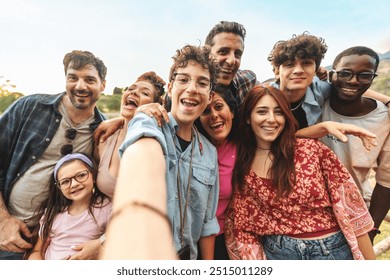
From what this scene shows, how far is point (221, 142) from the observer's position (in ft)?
4.03

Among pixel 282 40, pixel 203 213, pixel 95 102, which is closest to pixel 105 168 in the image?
pixel 95 102

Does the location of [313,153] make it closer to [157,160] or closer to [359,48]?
[359,48]

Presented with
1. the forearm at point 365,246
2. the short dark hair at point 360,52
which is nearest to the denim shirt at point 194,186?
the forearm at point 365,246

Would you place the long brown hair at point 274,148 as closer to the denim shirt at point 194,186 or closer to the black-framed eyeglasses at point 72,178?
the denim shirt at point 194,186

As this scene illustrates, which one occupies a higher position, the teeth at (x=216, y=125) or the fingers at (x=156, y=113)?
the fingers at (x=156, y=113)

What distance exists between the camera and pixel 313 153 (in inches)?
43.9

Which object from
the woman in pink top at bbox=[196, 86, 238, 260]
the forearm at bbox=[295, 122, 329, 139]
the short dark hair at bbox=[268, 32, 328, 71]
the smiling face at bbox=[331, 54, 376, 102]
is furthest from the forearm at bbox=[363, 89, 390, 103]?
the woman in pink top at bbox=[196, 86, 238, 260]

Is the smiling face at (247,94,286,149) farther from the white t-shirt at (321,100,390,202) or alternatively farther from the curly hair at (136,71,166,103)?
the curly hair at (136,71,166,103)

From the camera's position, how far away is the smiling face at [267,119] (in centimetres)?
115

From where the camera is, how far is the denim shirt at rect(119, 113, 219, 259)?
959 mm

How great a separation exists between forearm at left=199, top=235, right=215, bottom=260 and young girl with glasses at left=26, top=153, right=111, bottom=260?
0.43 m

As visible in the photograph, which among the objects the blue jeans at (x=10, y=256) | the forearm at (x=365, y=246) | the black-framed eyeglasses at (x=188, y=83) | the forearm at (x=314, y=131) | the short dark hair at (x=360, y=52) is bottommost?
the blue jeans at (x=10, y=256)

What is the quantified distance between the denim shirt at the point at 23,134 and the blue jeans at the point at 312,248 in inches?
42.6
